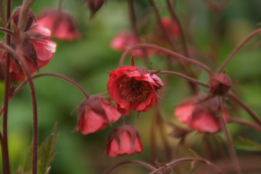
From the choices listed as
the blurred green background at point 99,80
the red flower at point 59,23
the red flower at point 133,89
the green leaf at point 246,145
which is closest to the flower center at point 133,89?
the red flower at point 133,89

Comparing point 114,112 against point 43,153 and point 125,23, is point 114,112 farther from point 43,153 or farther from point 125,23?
point 125,23

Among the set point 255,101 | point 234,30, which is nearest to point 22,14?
point 255,101

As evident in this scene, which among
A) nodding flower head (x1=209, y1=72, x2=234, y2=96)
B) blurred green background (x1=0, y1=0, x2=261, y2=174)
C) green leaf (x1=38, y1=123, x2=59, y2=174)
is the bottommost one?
blurred green background (x1=0, y1=0, x2=261, y2=174)

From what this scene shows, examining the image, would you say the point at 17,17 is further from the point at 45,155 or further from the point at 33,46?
the point at 45,155

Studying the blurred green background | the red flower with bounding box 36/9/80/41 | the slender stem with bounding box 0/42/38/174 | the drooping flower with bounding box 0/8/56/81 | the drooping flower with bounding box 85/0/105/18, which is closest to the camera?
the slender stem with bounding box 0/42/38/174

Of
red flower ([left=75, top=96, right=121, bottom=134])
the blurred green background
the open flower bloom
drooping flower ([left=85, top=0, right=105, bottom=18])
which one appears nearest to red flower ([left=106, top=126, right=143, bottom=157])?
red flower ([left=75, top=96, right=121, bottom=134])

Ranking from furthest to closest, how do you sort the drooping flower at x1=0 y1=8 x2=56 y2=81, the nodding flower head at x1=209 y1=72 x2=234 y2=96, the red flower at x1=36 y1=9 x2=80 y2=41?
the red flower at x1=36 y1=9 x2=80 y2=41
the nodding flower head at x1=209 y1=72 x2=234 y2=96
the drooping flower at x1=0 y1=8 x2=56 y2=81

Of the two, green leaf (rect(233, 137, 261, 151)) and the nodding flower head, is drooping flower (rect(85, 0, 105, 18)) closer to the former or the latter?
the nodding flower head
